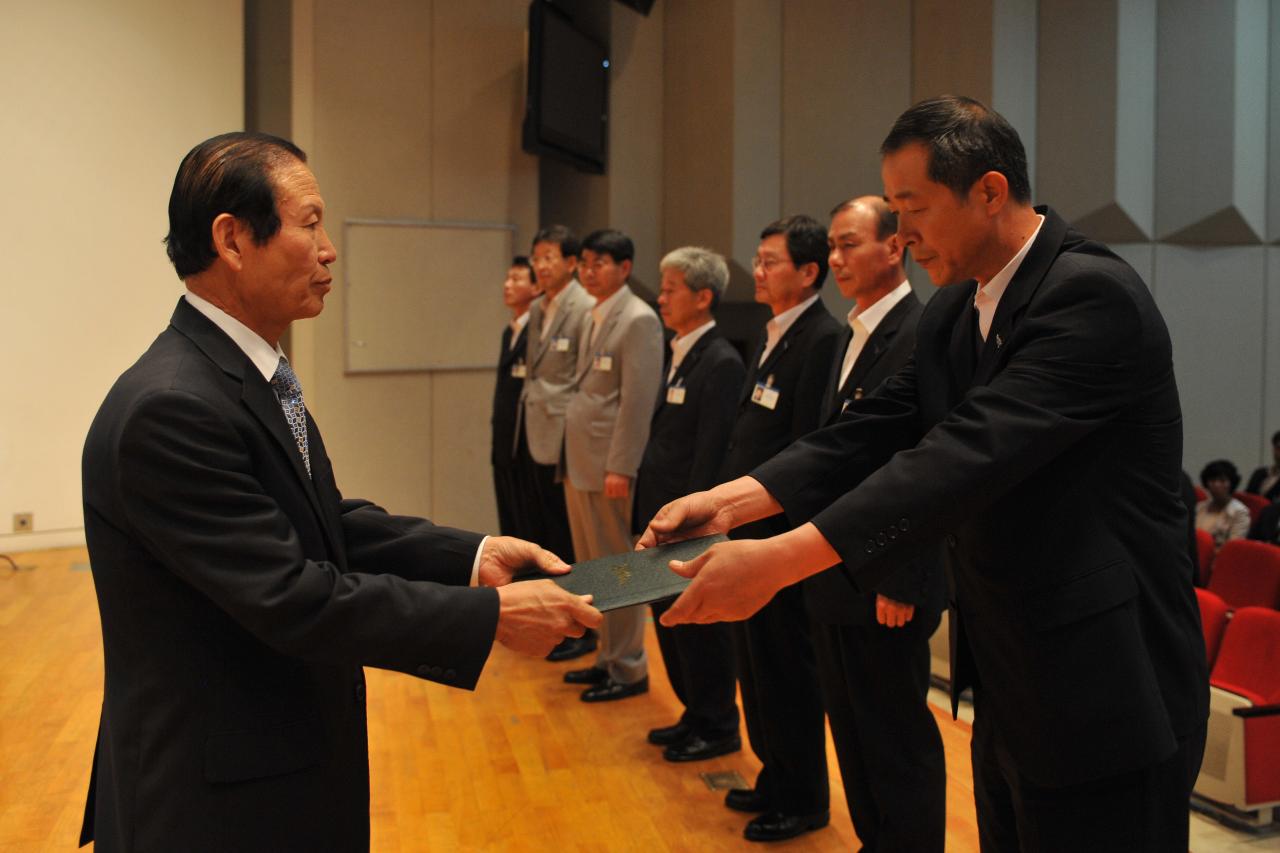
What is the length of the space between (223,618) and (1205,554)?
Answer: 4.98 metres

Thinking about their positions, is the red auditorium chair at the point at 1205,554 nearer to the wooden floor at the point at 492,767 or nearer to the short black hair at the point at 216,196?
the wooden floor at the point at 492,767

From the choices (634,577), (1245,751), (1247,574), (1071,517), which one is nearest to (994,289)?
(1071,517)

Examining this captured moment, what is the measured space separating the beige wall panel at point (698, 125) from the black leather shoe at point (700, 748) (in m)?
3.76

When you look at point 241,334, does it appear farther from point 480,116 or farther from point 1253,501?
point 480,116

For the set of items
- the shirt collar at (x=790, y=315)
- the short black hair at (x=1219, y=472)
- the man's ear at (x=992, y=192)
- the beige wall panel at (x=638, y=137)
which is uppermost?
the beige wall panel at (x=638, y=137)

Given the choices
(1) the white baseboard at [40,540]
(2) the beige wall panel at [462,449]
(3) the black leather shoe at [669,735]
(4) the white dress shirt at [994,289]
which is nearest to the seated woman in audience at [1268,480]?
(3) the black leather shoe at [669,735]

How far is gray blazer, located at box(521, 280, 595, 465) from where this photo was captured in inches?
212

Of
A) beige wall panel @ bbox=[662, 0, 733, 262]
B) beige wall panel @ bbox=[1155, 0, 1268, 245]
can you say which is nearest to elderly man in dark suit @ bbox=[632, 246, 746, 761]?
beige wall panel @ bbox=[662, 0, 733, 262]

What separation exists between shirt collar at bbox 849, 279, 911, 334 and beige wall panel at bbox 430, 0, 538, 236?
5.45 metres

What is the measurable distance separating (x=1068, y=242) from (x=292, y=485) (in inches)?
47.4

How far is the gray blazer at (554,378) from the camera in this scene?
17.6 feet

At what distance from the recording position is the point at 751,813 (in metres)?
3.58

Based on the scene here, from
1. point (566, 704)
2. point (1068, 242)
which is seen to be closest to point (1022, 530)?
point (1068, 242)

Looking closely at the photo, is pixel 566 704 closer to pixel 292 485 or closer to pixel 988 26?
pixel 292 485
